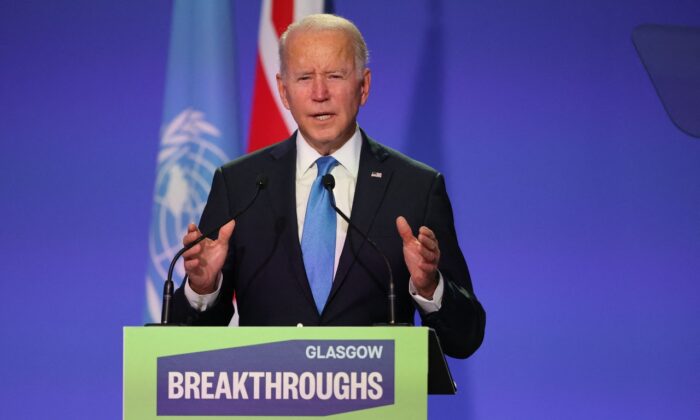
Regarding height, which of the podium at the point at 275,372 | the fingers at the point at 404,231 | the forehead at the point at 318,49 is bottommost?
the podium at the point at 275,372

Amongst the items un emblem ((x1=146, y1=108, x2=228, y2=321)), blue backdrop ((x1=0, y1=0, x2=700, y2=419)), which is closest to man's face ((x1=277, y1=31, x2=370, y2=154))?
un emblem ((x1=146, y1=108, x2=228, y2=321))

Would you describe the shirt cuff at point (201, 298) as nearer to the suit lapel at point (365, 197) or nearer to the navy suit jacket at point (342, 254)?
the navy suit jacket at point (342, 254)

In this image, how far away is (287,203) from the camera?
2.35 metres

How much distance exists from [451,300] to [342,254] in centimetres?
31

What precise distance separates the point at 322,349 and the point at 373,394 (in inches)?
4.3

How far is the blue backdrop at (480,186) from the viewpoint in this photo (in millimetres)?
3896

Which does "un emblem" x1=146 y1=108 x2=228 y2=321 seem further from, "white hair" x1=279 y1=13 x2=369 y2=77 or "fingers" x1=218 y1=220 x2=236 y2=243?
"fingers" x1=218 y1=220 x2=236 y2=243

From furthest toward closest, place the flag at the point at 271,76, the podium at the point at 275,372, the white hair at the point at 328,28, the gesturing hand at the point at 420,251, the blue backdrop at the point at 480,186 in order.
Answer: the blue backdrop at the point at 480,186, the flag at the point at 271,76, the white hair at the point at 328,28, the gesturing hand at the point at 420,251, the podium at the point at 275,372

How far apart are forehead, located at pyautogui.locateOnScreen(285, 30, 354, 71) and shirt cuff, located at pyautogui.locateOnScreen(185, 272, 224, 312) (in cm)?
57

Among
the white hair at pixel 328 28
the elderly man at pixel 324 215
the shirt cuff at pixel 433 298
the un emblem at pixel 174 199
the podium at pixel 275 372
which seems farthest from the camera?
the un emblem at pixel 174 199

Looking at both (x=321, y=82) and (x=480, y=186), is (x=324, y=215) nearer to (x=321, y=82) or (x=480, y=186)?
(x=321, y=82)

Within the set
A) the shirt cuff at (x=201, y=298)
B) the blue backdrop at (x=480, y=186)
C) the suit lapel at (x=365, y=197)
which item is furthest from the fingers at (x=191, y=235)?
the blue backdrop at (x=480, y=186)

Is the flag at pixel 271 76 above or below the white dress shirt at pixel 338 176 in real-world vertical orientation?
above

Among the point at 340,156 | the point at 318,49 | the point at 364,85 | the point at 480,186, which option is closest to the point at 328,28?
the point at 318,49
